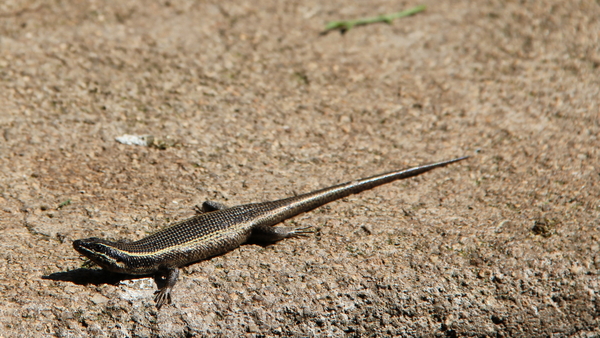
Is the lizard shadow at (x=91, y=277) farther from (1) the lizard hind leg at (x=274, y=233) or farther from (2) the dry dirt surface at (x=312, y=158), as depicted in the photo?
(1) the lizard hind leg at (x=274, y=233)

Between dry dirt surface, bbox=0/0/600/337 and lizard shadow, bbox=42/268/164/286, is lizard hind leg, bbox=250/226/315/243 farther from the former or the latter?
lizard shadow, bbox=42/268/164/286

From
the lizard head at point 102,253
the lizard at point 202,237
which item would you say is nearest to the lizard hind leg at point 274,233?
the lizard at point 202,237

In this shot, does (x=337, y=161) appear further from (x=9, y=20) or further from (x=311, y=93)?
(x=9, y=20)

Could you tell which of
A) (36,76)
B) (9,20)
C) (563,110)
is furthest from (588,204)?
(9,20)

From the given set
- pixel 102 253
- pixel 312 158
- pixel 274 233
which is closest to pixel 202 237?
pixel 274 233

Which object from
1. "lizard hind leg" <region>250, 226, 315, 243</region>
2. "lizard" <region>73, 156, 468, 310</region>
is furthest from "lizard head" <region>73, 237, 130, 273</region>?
"lizard hind leg" <region>250, 226, 315, 243</region>
